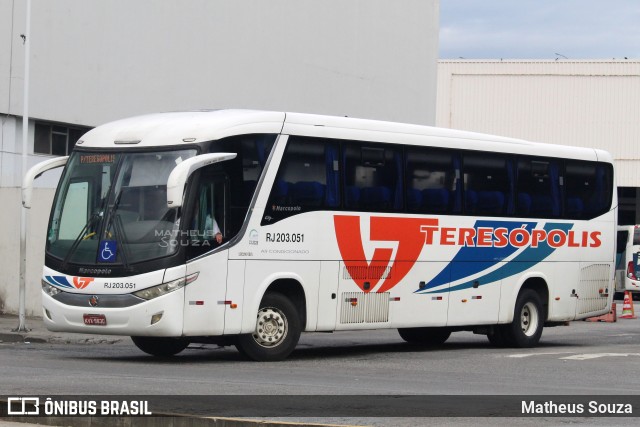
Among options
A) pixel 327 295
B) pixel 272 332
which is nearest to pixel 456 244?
pixel 327 295

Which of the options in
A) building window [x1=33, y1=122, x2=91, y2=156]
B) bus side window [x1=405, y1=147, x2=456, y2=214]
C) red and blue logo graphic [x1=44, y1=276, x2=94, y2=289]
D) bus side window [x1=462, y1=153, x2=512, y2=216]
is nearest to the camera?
red and blue logo graphic [x1=44, y1=276, x2=94, y2=289]

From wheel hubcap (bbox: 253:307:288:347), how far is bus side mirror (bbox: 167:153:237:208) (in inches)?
92.1

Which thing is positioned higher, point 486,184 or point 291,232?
point 486,184

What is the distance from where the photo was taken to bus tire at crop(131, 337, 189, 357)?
756 inches

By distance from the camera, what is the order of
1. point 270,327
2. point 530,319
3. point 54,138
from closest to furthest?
point 270,327 → point 530,319 → point 54,138

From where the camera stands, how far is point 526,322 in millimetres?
23062

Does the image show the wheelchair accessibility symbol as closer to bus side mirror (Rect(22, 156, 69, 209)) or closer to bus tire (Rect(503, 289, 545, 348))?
bus side mirror (Rect(22, 156, 69, 209))

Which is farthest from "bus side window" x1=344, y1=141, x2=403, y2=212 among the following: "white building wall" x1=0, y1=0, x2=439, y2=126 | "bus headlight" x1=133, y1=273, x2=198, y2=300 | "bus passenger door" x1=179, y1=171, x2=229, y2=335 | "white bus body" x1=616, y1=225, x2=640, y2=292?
"white bus body" x1=616, y1=225, x2=640, y2=292

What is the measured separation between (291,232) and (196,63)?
939 inches

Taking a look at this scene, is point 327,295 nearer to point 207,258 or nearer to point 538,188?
point 207,258

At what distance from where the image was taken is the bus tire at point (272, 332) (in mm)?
18141

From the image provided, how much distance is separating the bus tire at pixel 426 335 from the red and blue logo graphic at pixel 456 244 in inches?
77.2

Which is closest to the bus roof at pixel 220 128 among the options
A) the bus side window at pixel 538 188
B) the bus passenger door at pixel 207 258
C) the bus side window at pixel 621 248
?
the bus passenger door at pixel 207 258

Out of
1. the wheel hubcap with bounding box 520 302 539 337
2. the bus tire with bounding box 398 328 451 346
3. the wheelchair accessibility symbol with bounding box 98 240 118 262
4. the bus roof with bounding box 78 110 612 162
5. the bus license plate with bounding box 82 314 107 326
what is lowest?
the bus tire with bounding box 398 328 451 346
